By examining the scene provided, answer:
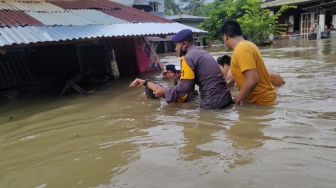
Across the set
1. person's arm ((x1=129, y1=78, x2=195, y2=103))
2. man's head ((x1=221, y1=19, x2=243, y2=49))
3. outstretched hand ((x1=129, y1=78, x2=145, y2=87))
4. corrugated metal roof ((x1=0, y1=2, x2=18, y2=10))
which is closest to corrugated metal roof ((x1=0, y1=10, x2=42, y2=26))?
corrugated metal roof ((x1=0, y1=2, x2=18, y2=10))

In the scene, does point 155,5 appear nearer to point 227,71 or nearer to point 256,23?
point 256,23

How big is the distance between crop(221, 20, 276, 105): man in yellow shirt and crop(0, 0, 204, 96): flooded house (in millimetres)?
4031

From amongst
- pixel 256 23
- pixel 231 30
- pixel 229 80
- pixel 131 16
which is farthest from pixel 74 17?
pixel 256 23

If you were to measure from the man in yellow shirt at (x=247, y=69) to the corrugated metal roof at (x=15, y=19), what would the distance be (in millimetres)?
4967

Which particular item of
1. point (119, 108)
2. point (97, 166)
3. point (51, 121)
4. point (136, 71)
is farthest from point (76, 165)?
point (136, 71)

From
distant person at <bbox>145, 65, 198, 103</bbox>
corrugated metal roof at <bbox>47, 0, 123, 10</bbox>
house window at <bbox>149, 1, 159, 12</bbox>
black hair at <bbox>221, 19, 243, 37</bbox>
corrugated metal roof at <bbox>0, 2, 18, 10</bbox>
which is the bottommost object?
distant person at <bbox>145, 65, 198, 103</bbox>

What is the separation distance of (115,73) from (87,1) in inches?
105

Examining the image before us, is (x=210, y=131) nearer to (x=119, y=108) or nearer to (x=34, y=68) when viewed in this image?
(x=119, y=108)

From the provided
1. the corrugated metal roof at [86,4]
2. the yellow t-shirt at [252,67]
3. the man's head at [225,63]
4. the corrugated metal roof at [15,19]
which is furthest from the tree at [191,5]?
the yellow t-shirt at [252,67]

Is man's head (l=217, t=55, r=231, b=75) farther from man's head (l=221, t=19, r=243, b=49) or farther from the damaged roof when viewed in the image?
the damaged roof

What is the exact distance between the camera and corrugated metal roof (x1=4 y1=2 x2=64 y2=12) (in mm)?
9770

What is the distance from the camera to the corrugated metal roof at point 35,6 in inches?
385

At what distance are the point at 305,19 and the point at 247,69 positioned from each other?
29.1 m

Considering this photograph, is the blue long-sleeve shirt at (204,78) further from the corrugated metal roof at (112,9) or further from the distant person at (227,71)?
the corrugated metal roof at (112,9)
